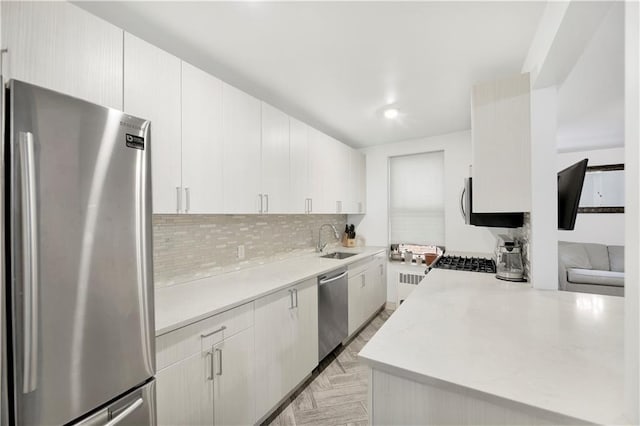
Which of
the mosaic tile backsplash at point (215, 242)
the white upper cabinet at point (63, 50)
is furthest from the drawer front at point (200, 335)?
the white upper cabinet at point (63, 50)

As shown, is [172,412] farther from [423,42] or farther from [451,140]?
[451,140]

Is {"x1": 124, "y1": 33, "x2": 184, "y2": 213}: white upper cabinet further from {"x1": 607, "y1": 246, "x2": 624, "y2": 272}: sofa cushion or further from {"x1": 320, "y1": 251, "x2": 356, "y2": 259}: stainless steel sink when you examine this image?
{"x1": 607, "y1": 246, "x2": 624, "y2": 272}: sofa cushion

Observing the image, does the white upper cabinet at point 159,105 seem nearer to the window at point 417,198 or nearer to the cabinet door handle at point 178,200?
the cabinet door handle at point 178,200

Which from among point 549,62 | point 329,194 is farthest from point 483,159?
point 329,194

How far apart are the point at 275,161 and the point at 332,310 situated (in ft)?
4.78

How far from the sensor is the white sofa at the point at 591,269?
2881mm

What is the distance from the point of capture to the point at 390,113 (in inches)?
107

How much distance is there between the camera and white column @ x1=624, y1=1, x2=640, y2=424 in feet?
1.79

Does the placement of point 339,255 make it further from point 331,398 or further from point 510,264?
point 510,264

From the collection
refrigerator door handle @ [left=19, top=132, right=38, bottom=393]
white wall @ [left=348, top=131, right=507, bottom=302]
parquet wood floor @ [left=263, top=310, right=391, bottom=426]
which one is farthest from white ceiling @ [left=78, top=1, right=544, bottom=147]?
parquet wood floor @ [left=263, top=310, right=391, bottom=426]

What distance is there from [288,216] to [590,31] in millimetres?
2519

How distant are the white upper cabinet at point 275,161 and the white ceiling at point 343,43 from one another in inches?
9.1

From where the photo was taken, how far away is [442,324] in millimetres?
1104

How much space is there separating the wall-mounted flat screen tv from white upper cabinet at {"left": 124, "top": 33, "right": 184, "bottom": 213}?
2.16 metres
